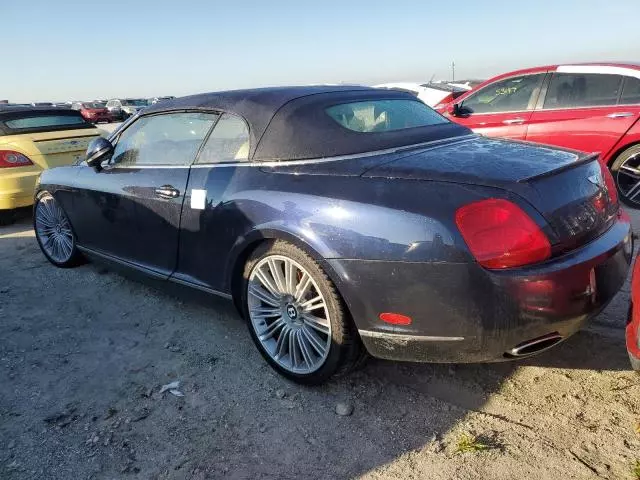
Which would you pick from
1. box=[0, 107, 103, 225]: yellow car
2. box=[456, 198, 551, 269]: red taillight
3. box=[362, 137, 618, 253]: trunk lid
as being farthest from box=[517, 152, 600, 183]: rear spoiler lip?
box=[0, 107, 103, 225]: yellow car

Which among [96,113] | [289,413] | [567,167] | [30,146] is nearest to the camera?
[567,167]

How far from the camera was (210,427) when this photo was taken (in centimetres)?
236

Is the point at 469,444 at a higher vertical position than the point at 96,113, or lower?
higher

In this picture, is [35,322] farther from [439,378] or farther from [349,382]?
[439,378]

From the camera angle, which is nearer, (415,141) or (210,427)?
(210,427)

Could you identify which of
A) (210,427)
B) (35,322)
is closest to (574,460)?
(210,427)

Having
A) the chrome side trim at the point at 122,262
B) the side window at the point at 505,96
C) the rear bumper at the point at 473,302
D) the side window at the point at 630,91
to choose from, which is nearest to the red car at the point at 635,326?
the rear bumper at the point at 473,302

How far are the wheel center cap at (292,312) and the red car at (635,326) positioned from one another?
148 centimetres

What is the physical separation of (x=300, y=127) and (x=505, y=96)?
4.54 m

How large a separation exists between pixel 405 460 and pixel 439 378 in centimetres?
63

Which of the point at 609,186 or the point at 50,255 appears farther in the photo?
the point at 50,255

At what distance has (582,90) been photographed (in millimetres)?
5801

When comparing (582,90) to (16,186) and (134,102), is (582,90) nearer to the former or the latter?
(16,186)

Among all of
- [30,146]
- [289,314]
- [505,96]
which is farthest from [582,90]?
[30,146]
